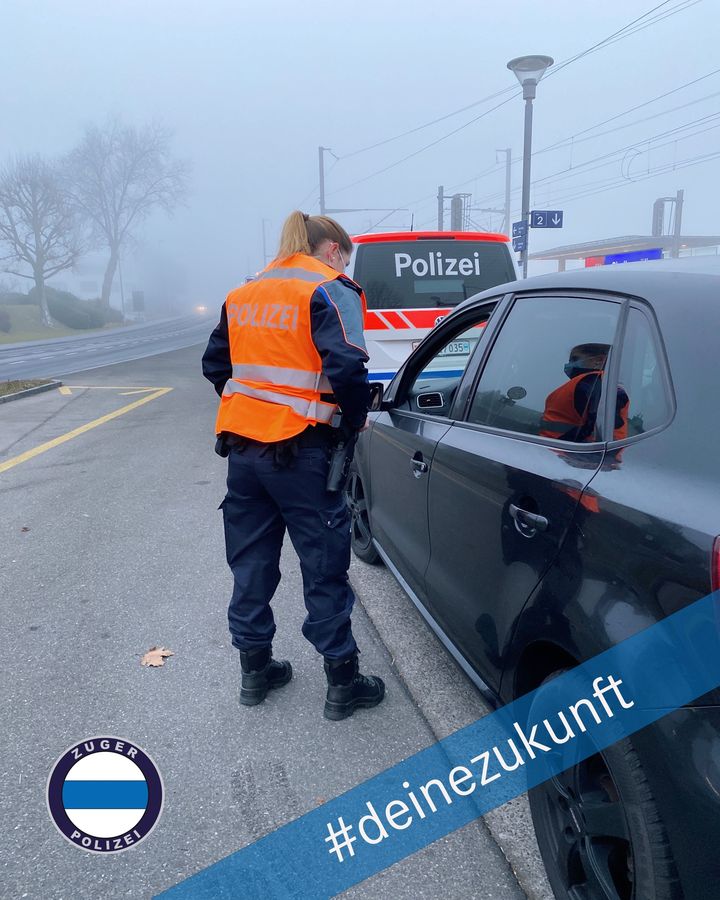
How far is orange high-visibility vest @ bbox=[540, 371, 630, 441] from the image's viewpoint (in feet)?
6.90

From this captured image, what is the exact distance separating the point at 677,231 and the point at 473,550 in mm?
37298

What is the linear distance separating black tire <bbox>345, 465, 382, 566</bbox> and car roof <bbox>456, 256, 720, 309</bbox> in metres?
2.14

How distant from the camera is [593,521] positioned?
1.70 meters

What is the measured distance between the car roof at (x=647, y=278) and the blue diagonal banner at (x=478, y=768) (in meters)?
0.82

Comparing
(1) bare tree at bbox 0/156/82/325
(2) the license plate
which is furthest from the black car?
(1) bare tree at bbox 0/156/82/325

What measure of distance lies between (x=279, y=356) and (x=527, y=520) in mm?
1126

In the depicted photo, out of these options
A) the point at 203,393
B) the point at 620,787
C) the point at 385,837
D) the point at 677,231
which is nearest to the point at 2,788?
the point at 385,837

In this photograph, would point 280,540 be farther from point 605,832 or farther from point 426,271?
point 426,271

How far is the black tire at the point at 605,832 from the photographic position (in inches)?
59.2

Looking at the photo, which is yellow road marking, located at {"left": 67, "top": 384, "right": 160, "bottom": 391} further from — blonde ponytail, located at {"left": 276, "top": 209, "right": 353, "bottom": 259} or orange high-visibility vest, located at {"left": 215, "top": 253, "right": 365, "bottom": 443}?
orange high-visibility vest, located at {"left": 215, "top": 253, "right": 365, "bottom": 443}

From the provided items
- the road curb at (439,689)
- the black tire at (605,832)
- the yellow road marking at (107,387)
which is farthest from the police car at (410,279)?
the yellow road marking at (107,387)

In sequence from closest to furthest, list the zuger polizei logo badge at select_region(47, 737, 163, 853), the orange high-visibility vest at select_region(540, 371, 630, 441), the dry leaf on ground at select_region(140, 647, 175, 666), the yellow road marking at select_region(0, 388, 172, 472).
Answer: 1. the orange high-visibility vest at select_region(540, 371, 630, 441)
2. the zuger polizei logo badge at select_region(47, 737, 163, 853)
3. the dry leaf on ground at select_region(140, 647, 175, 666)
4. the yellow road marking at select_region(0, 388, 172, 472)

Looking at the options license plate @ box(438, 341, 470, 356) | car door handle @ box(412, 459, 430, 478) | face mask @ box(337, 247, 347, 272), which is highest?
face mask @ box(337, 247, 347, 272)

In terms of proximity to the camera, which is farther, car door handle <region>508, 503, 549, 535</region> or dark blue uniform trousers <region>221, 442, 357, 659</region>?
dark blue uniform trousers <region>221, 442, 357, 659</region>
